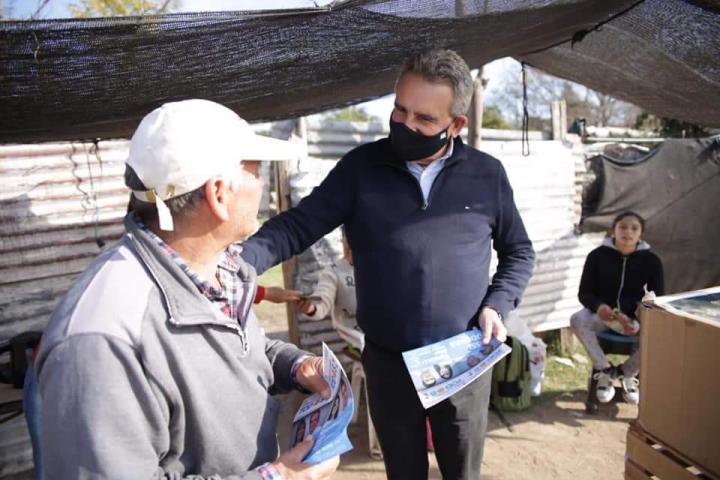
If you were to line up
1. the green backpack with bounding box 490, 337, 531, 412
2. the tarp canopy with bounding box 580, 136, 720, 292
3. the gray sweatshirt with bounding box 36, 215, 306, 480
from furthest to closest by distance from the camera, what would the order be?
1. the tarp canopy with bounding box 580, 136, 720, 292
2. the green backpack with bounding box 490, 337, 531, 412
3. the gray sweatshirt with bounding box 36, 215, 306, 480

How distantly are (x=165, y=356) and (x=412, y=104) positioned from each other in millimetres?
1337

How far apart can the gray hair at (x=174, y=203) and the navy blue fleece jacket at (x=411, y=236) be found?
0.72 metres

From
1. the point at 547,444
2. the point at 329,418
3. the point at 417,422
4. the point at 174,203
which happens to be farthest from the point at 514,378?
the point at 174,203

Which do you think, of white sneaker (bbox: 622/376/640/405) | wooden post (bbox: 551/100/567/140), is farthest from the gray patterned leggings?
wooden post (bbox: 551/100/567/140)

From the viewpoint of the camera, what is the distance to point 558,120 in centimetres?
589

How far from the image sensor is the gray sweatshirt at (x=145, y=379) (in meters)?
0.91

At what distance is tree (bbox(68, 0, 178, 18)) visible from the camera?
1.82 m

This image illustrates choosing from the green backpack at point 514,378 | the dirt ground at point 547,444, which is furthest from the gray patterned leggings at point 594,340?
the green backpack at point 514,378

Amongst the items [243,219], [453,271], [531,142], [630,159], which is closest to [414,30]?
[453,271]

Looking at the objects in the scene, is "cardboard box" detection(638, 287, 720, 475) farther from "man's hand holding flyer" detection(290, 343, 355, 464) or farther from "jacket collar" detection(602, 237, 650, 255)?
"jacket collar" detection(602, 237, 650, 255)

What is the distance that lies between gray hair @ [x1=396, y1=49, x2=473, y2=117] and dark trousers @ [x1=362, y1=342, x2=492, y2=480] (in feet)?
3.53

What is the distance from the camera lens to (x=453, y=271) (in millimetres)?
1986

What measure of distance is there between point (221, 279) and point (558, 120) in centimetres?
551

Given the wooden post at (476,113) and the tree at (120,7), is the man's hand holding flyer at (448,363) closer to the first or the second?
the tree at (120,7)
